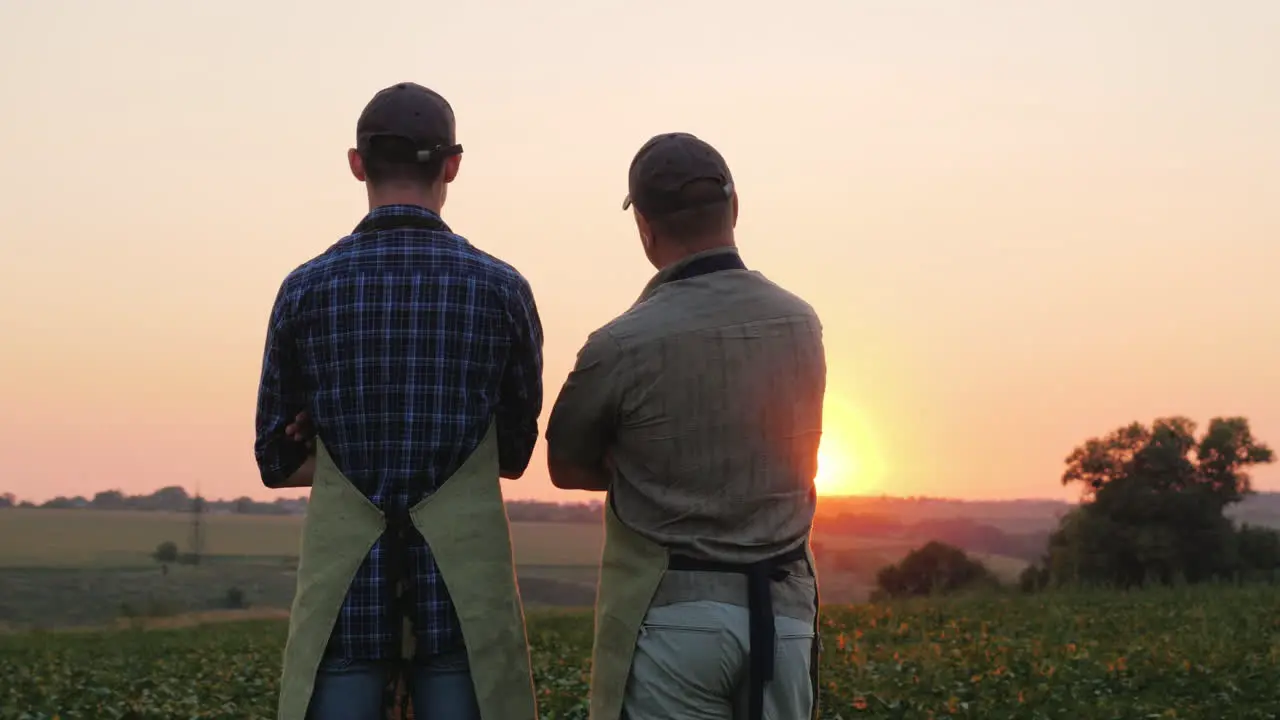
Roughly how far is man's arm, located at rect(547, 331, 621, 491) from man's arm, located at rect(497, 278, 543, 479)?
0.07m

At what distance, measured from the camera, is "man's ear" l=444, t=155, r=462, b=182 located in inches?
129

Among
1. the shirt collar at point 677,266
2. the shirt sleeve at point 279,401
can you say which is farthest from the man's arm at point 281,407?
the shirt collar at point 677,266

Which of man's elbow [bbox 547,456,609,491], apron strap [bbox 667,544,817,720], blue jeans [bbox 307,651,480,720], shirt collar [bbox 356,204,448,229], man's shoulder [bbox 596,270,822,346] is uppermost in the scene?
shirt collar [bbox 356,204,448,229]

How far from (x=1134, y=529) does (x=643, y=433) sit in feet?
113

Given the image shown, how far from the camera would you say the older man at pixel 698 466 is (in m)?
3.08

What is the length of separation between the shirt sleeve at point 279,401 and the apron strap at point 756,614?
947 millimetres

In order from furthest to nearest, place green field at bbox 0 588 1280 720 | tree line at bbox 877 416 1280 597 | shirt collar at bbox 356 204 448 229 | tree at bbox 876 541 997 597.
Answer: tree at bbox 876 541 997 597 → tree line at bbox 877 416 1280 597 → green field at bbox 0 588 1280 720 → shirt collar at bbox 356 204 448 229

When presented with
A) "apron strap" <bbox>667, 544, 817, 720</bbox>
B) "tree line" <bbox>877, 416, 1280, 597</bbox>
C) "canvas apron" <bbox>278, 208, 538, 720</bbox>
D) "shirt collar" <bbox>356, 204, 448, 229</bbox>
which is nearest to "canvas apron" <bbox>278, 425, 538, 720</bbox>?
"canvas apron" <bbox>278, 208, 538, 720</bbox>

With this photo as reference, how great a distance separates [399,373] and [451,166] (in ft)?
1.86

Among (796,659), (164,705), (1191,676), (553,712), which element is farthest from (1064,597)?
(796,659)

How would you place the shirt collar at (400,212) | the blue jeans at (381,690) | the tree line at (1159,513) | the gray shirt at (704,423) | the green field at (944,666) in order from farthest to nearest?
the tree line at (1159,513), the green field at (944,666), the shirt collar at (400,212), the gray shirt at (704,423), the blue jeans at (381,690)

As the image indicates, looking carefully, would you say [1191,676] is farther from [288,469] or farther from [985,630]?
[288,469]

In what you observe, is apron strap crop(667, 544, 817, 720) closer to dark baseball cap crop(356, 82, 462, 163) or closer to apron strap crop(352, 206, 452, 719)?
apron strap crop(352, 206, 452, 719)

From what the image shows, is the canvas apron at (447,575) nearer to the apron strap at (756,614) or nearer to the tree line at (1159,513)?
the apron strap at (756,614)
